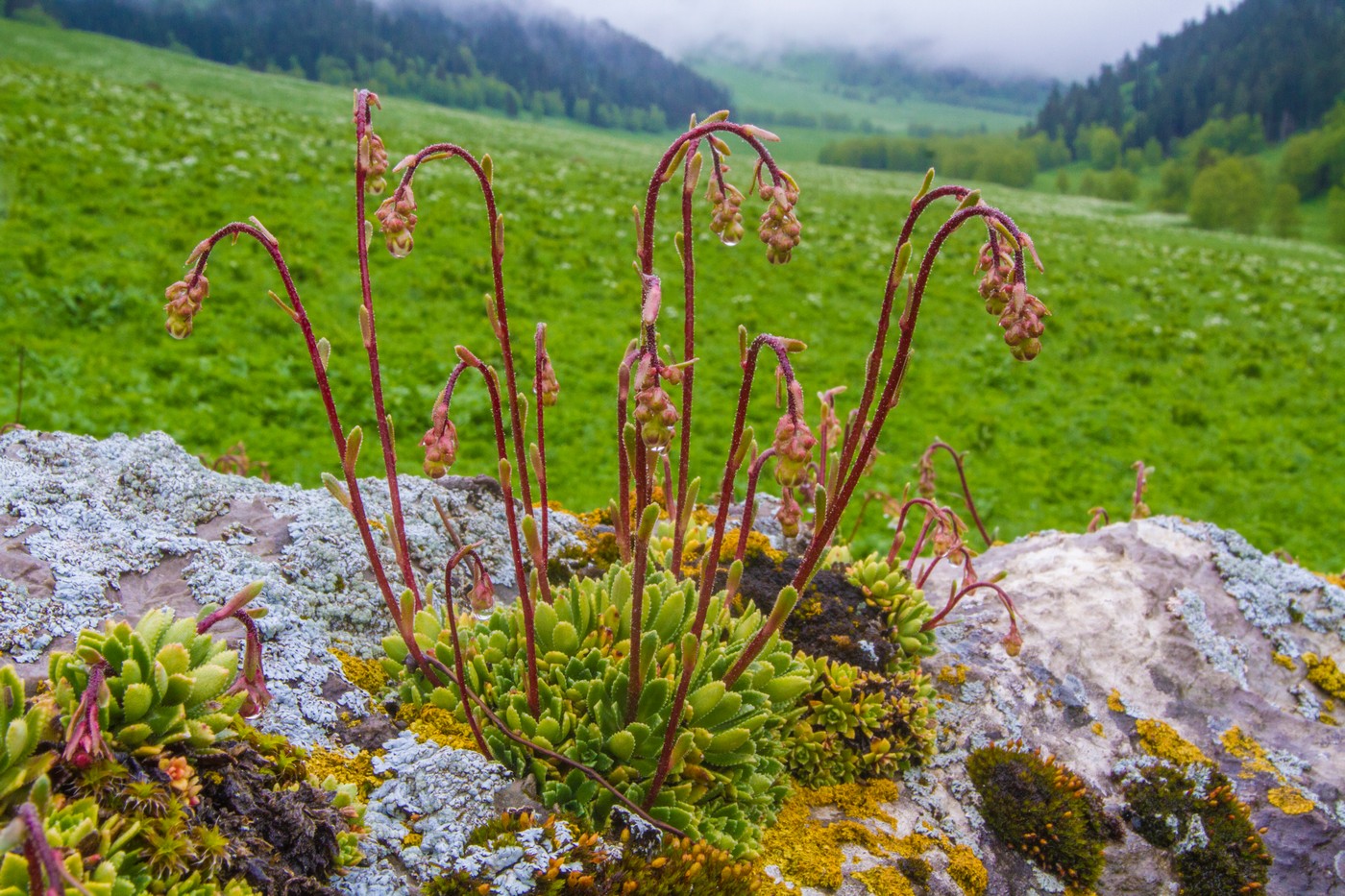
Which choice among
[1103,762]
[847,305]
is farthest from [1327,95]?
[1103,762]

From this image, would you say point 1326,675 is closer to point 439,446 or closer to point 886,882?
point 886,882

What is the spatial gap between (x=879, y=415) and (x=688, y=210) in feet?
3.47

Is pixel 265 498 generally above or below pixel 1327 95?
below

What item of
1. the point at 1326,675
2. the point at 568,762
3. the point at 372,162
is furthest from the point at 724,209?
the point at 1326,675

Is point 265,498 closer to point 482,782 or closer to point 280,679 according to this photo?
point 280,679

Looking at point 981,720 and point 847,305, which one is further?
point 847,305

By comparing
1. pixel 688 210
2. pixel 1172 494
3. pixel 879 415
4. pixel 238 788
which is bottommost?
pixel 1172 494

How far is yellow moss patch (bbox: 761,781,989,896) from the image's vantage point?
330cm

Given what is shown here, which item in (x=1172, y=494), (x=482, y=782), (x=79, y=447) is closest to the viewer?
(x=482, y=782)

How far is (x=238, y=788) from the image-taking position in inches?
98.3

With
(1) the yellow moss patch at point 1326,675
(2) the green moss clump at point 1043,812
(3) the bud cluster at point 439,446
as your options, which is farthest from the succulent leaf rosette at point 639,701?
(1) the yellow moss patch at point 1326,675

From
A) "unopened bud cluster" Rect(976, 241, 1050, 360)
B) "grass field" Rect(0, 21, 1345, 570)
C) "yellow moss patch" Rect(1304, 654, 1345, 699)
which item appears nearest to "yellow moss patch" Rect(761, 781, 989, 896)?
"unopened bud cluster" Rect(976, 241, 1050, 360)

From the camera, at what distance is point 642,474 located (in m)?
3.06

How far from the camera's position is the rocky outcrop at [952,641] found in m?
3.07
